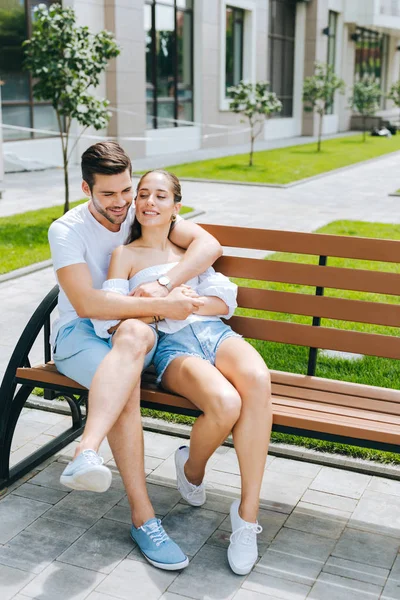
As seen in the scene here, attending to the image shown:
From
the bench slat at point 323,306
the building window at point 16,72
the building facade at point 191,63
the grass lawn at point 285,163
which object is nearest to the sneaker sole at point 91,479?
the bench slat at point 323,306

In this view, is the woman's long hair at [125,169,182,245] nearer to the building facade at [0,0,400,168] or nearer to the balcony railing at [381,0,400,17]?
the building facade at [0,0,400,168]

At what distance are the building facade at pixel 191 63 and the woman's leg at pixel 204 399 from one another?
1424cm

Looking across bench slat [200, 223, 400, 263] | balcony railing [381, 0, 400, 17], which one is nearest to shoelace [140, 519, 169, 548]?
bench slat [200, 223, 400, 263]

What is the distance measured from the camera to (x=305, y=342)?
3.85 meters

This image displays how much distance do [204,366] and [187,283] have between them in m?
0.54

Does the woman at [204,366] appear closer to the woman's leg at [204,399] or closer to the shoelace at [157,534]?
the woman's leg at [204,399]

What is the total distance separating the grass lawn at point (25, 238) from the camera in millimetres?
8570

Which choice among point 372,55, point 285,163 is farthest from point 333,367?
point 372,55

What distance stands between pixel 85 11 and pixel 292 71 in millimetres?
15550

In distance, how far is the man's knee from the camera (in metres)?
3.29

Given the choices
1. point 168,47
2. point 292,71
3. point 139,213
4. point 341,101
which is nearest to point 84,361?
point 139,213

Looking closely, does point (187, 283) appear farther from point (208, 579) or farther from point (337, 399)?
point (208, 579)

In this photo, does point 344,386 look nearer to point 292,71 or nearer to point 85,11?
point 85,11

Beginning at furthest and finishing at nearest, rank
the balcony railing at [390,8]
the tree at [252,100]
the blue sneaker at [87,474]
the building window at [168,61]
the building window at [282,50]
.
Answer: the balcony railing at [390,8] < the building window at [282,50] < the building window at [168,61] < the tree at [252,100] < the blue sneaker at [87,474]
